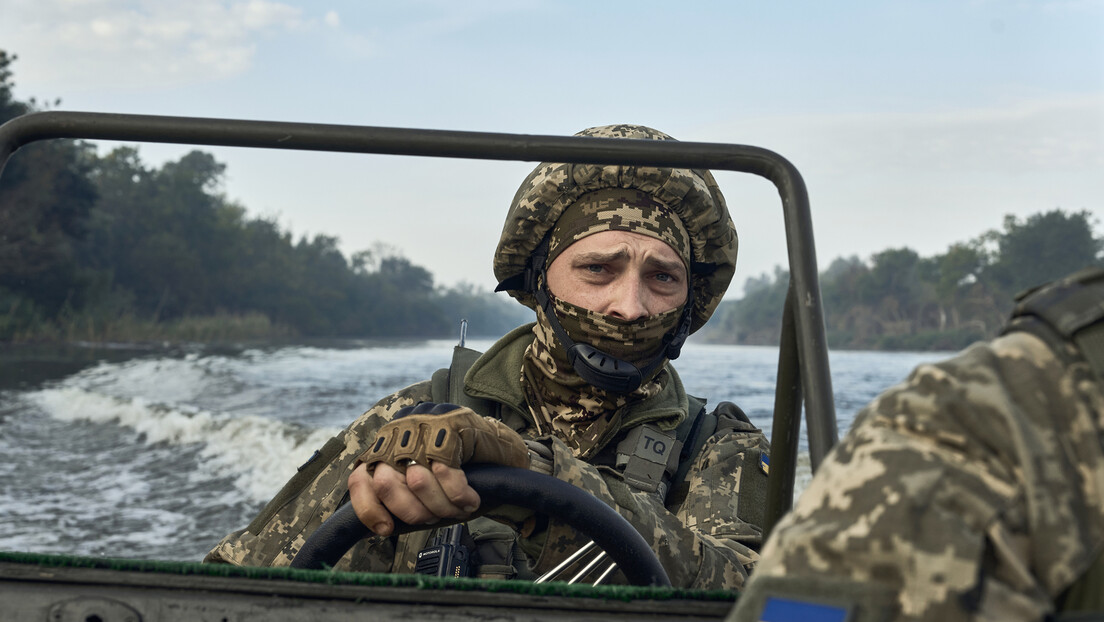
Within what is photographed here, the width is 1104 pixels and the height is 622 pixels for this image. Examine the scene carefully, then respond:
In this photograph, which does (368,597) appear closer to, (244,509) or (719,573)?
(719,573)

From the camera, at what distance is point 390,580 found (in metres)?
1.15

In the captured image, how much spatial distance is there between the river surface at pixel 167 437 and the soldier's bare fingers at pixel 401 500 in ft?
5.57

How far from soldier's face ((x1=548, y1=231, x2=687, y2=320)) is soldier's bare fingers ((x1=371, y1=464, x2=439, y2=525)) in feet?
3.63

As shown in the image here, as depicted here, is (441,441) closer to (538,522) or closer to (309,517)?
(538,522)

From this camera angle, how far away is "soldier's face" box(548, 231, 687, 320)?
2.59 meters

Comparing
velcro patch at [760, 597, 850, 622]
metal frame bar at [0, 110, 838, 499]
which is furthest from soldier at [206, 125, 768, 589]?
velcro patch at [760, 597, 850, 622]

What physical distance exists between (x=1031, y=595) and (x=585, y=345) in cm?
195

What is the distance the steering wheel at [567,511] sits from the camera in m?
1.58

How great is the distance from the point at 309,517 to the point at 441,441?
95 cm

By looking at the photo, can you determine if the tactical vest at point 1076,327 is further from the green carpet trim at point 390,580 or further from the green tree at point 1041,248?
the green tree at point 1041,248

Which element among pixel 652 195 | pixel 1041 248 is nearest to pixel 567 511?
pixel 652 195

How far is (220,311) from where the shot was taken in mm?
56375

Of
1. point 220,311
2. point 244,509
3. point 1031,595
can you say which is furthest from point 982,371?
point 220,311

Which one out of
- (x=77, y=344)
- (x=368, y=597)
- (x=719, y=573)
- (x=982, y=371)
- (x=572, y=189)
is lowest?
(x=77, y=344)
